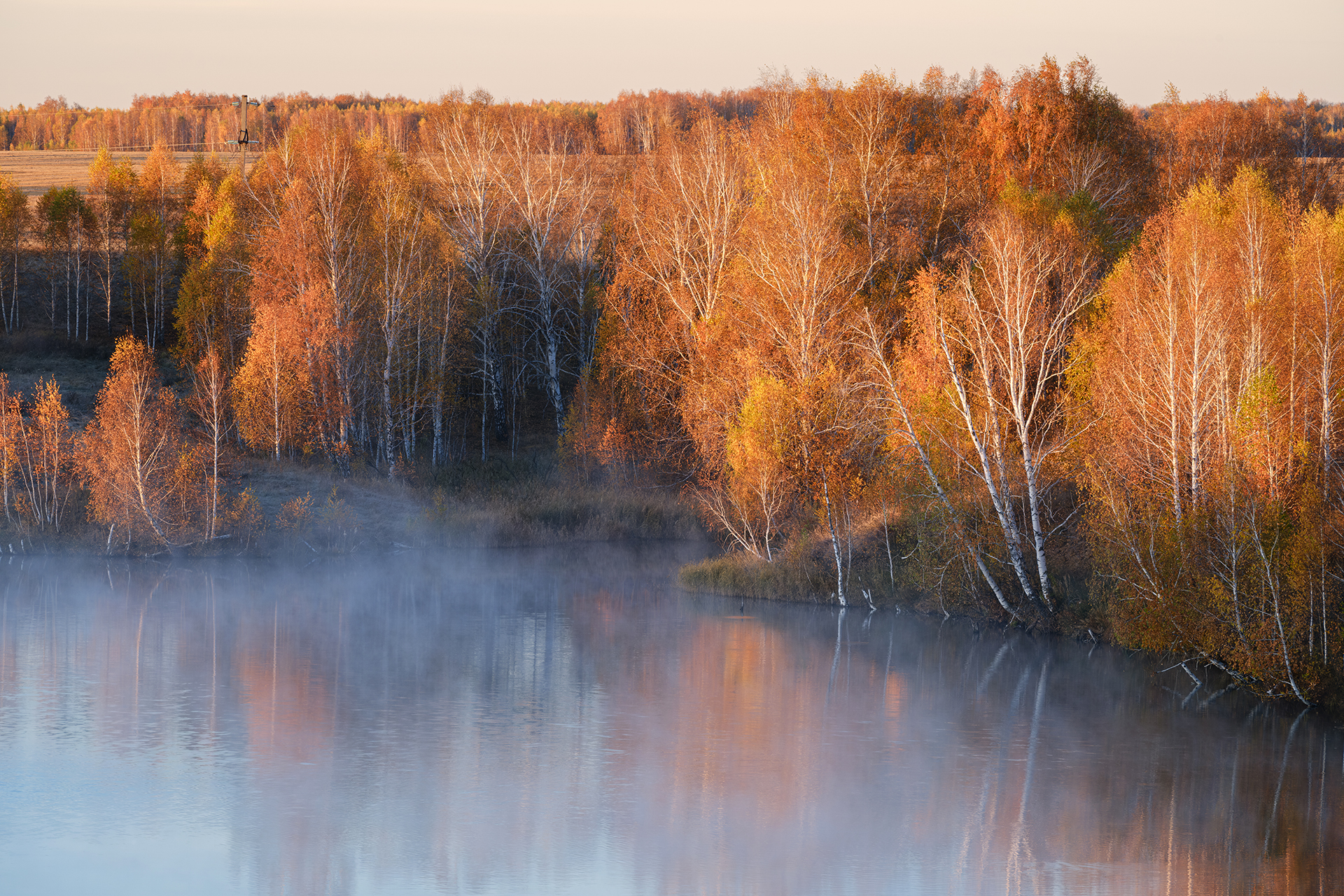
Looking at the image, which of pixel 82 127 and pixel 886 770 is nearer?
pixel 886 770

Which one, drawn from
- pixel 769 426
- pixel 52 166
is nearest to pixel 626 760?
pixel 769 426

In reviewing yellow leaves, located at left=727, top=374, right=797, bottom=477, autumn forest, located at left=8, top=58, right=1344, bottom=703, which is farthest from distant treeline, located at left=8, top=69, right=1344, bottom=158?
yellow leaves, located at left=727, top=374, right=797, bottom=477

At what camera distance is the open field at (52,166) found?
84.3 m

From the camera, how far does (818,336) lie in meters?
Answer: 35.9

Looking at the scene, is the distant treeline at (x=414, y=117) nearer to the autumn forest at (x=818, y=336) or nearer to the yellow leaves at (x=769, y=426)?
the autumn forest at (x=818, y=336)

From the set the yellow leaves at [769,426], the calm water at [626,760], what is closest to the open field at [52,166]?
the yellow leaves at [769,426]

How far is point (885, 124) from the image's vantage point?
4178cm

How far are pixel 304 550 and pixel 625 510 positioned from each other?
11.6 m

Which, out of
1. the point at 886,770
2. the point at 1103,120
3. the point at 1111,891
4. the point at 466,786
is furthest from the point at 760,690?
the point at 1103,120

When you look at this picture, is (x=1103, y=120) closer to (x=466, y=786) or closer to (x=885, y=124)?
(x=885, y=124)

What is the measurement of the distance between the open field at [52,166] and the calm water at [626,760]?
2422 inches

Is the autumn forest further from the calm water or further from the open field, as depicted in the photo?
the open field

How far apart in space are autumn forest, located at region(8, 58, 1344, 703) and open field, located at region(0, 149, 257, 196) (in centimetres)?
1868

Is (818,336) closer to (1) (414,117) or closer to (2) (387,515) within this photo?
(2) (387,515)
